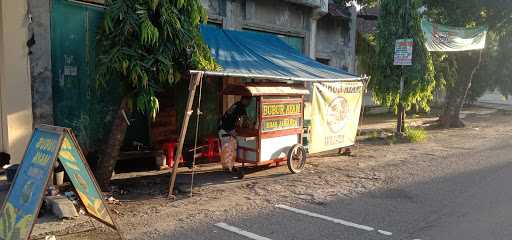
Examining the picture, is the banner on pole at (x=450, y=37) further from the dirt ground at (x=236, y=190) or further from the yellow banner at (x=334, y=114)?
the yellow banner at (x=334, y=114)

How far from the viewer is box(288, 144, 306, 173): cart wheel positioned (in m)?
8.53

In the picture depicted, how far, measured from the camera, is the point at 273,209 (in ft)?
20.5

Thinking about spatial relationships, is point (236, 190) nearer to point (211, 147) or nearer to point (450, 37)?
point (211, 147)

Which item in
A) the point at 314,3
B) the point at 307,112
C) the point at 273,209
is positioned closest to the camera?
the point at 273,209

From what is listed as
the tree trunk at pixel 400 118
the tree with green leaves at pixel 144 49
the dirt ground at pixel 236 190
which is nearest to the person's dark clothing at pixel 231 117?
the dirt ground at pixel 236 190

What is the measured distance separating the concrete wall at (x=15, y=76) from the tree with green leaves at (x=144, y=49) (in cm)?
142

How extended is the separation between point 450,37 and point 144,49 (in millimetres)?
11607

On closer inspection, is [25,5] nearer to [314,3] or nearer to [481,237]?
[481,237]

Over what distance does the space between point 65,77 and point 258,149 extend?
382 cm

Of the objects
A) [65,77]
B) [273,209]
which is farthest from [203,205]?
[65,77]

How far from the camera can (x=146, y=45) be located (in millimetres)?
6492

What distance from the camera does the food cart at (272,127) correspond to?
8016mm

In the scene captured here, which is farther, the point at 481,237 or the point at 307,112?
the point at 307,112

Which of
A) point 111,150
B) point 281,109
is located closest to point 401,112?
point 281,109
